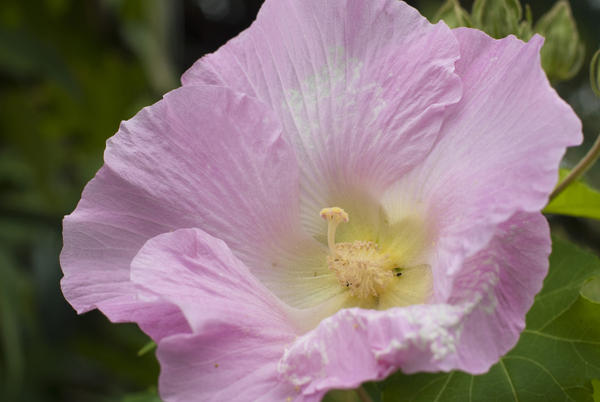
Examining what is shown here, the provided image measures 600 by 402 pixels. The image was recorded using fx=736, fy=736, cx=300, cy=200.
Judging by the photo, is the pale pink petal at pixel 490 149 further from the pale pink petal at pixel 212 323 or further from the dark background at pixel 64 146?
the dark background at pixel 64 146

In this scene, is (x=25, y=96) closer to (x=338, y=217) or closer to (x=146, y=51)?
(x=146, y=51)

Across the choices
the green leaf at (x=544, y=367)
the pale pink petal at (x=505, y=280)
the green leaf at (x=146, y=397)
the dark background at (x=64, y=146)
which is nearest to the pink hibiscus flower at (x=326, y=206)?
the pale pink petal at (x=505, y=280)

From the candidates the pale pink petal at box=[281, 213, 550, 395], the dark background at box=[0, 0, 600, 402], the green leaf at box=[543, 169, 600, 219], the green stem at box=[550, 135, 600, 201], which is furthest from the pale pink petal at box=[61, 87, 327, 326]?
the dark background at box=[0, 0, 600, 402]

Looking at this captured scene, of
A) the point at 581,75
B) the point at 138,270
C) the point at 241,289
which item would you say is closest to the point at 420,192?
the point at 241,289

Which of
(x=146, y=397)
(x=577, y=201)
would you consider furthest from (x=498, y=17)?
(x=146, y=397)

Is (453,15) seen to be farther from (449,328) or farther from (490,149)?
(449,328)
